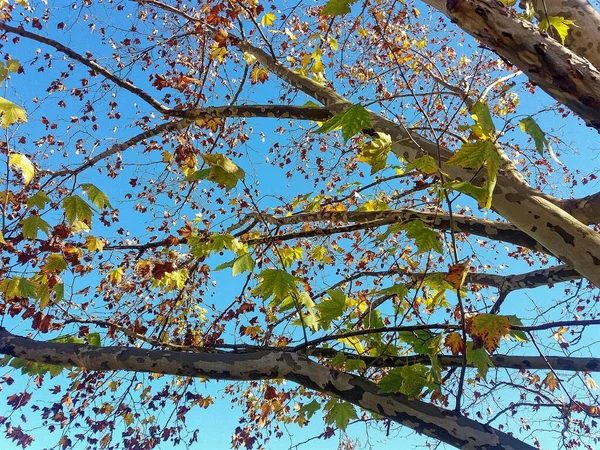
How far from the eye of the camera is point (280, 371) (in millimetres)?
2240

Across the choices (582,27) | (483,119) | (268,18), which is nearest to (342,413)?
(483,119)

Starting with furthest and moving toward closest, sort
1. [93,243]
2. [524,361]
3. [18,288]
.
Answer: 1. [93,243]
2. [524,361]
3. [18,288]

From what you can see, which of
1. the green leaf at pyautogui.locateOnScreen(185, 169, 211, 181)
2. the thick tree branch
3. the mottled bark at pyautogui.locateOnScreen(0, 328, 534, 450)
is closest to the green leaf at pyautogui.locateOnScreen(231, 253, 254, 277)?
the mottled bark at pyautogui.locateOnScreen(0, 328, 534, 450)

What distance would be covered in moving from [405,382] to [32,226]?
2.27m

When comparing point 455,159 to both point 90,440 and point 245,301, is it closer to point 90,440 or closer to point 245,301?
point 245,301

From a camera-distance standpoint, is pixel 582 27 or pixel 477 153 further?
pixel 582 27

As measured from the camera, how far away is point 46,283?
2.75m

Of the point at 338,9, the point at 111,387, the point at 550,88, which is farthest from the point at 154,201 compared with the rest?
the point at 550,88

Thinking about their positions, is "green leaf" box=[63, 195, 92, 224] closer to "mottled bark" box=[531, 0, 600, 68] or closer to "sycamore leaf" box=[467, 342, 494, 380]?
"sycamore leaf" box=[467, 342, 494, 380]

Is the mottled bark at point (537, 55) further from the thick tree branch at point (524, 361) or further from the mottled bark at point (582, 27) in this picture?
the thick tree branch at point (524, 361)

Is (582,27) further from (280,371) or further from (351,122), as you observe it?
(280,371)

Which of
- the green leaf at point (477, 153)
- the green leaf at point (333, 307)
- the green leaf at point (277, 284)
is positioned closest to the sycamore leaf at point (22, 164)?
the green leaf at point (277, 284)

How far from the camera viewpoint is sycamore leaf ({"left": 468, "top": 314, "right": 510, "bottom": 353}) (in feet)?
5.75

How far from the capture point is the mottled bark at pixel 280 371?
2.03 metres
